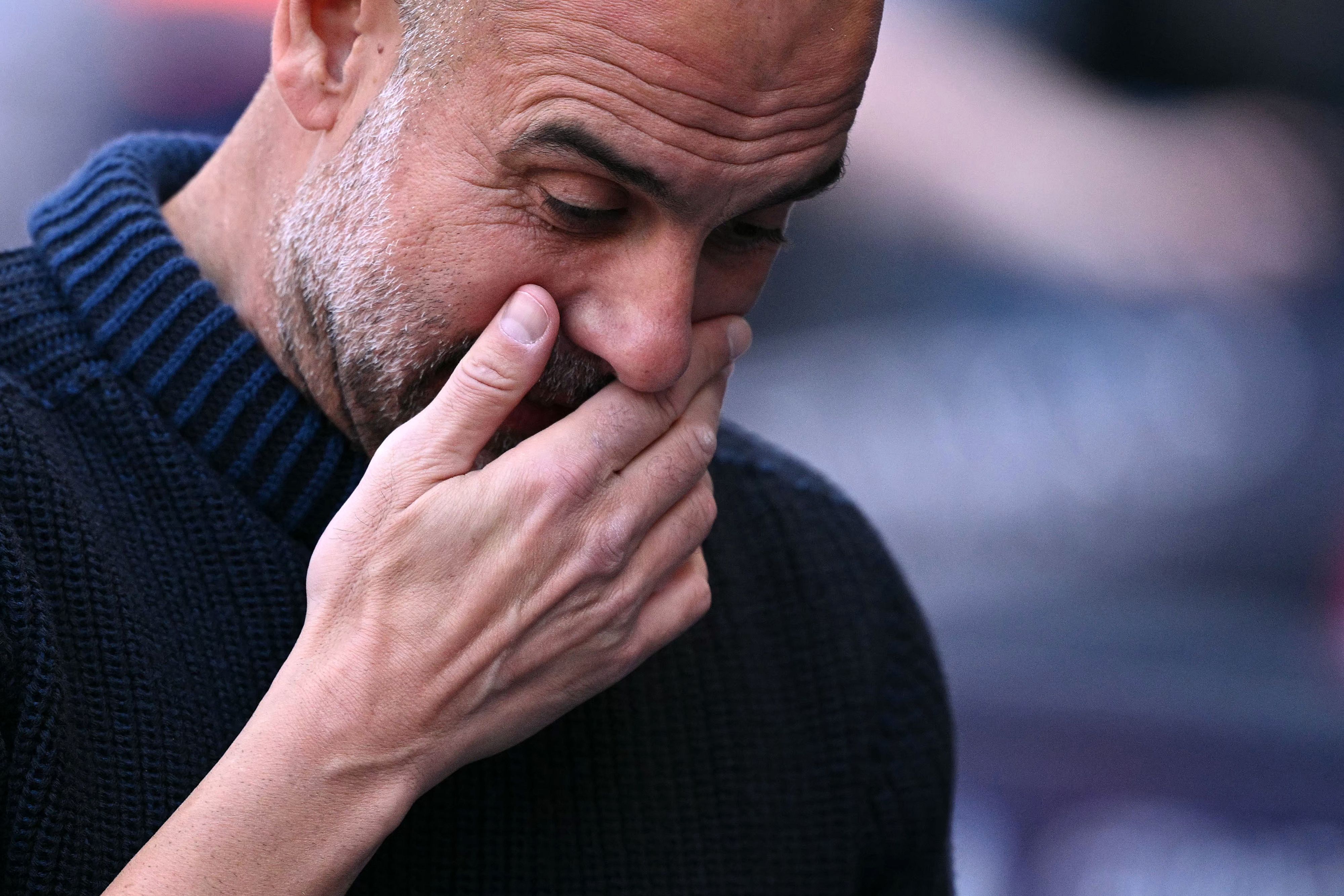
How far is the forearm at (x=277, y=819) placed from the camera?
99 centimetres

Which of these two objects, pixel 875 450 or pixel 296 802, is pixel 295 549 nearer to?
pixel 296 802

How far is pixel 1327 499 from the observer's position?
10.6 ft

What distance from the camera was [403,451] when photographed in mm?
1170

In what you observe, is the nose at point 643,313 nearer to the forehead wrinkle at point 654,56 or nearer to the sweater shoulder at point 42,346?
the forehead wrinkle at point 654,56

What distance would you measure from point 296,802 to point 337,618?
16 cm

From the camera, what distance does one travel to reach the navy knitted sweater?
3.77 feet

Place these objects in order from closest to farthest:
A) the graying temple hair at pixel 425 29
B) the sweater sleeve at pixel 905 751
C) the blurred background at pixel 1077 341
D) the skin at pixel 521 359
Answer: the skin at pixel 521 359 → the graying temple hair at pixel 425 29 → the sweater sleeve at pixel 905 751 → the blurred background at pixel 1077 341

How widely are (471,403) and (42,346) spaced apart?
0.48m

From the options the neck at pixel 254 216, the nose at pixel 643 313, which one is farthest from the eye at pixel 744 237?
the neck at pixel 254 216

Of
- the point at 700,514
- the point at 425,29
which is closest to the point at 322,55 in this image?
the point at 425,29

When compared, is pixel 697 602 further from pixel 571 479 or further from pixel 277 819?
pixel 277 819

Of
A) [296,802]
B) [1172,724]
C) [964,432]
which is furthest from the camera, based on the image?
[964,432]

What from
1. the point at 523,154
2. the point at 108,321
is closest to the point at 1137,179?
the point at 523,154

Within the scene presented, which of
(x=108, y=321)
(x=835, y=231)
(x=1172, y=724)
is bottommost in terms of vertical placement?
(x=1172, y=724)
